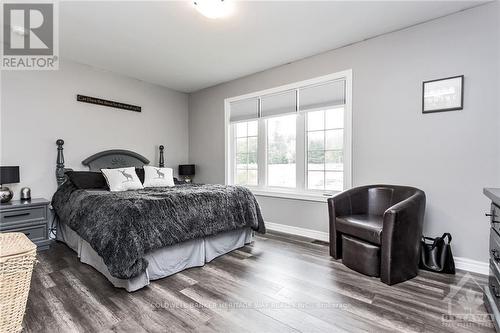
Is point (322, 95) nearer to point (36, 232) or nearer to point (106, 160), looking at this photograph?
point (106, 160)

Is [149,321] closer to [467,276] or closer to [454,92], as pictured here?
[467,276]

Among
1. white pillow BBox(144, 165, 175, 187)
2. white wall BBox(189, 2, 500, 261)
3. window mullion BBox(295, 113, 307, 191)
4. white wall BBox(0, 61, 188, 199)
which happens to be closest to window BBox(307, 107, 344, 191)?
window mullion BBox(295, 113, 307, 191)

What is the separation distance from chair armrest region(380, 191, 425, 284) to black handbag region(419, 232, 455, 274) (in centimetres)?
25

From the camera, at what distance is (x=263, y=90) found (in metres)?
4.13

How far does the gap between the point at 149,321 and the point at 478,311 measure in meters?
2.33

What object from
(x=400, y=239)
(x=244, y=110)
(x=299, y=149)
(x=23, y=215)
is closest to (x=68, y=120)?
(x=23, y=215)

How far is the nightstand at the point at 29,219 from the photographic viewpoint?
113 inches

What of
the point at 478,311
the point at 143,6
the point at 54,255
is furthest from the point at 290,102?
the point at 54,255

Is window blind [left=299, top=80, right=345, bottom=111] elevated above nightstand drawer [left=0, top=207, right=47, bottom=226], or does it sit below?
above

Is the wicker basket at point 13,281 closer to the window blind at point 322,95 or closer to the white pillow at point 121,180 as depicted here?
the white pillow at point 121,180

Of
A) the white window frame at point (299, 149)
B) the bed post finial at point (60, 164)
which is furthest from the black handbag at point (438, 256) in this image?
the bed post finial at point (60, 164)

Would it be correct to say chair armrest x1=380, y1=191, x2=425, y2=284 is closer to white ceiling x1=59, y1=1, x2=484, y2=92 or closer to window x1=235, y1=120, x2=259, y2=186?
white ceiling x1=59, y1=1, x2=484, y2=92

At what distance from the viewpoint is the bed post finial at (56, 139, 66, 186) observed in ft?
11.6

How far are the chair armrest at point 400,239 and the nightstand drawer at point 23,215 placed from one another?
151 inches
